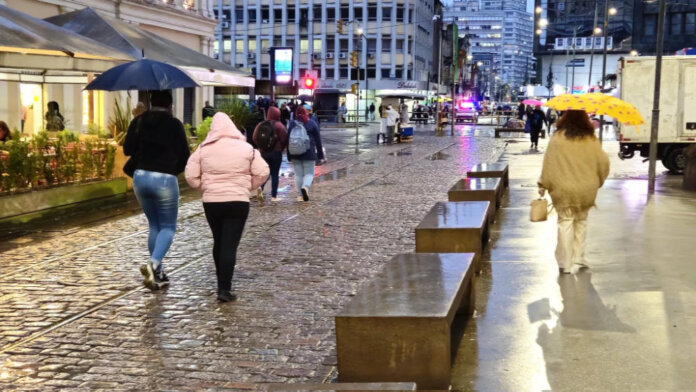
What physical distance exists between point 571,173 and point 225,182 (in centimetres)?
349

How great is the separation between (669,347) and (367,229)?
6.66 meters

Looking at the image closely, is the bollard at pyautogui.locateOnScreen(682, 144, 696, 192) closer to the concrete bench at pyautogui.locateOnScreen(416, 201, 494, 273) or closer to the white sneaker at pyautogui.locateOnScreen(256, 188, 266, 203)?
the white sneaker at pyautogui.locateOnScreen(256, 188, 266, 203)

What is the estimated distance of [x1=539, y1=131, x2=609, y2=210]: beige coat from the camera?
8.90 meters

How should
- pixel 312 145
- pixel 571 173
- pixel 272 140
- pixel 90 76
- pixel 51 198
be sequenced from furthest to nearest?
pixel 90 76 → pixel 312 145 → pixel 272 140 → pixel 51 198 → pixel 571 173

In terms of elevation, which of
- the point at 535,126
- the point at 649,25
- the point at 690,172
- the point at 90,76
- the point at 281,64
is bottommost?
the point at 690,172

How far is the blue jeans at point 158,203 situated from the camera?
847 cm

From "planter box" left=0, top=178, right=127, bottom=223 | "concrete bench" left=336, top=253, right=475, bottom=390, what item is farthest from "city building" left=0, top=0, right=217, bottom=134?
"concrete bench" left=336, top=253, right=475, bottom=390

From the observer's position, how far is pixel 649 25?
108 metres

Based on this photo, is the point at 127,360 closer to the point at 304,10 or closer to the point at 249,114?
the point at 249,114

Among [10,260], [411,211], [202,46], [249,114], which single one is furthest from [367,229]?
[202,46]

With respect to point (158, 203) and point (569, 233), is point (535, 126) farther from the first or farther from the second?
point (158, 203)

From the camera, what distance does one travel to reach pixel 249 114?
24.2 meters

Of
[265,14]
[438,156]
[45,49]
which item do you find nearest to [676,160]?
[438,156]

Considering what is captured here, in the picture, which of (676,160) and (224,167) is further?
(676,160)
